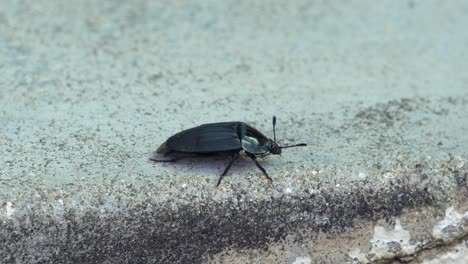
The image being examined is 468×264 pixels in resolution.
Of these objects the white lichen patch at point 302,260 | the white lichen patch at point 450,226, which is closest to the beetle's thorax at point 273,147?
the white lichen patch at point 302,260

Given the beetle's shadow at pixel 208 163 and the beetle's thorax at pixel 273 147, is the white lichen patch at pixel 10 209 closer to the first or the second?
the beetle's shadow at pixel 208 163

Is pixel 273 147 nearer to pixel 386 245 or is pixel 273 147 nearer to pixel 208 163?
pixel 208 163

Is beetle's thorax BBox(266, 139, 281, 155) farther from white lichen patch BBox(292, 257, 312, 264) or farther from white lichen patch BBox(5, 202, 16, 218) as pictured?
white lichen patch BBox(5, 202, 16, 218)

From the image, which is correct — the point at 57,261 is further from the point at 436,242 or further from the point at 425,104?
the point at 425,104

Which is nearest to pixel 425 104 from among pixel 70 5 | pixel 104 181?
pixel 104 181

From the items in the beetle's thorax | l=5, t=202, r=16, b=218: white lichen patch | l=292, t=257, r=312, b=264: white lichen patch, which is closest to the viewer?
l=5, t=202, r=16, b=218: white lichen patch

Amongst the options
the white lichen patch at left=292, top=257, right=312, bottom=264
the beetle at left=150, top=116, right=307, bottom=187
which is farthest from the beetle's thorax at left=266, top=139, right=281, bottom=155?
the white lichen patch at left=292, top=257, right=312, bottom=264

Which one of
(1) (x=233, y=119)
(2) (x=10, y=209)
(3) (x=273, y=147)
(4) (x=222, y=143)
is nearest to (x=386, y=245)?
(3) (x=273, y=147)
